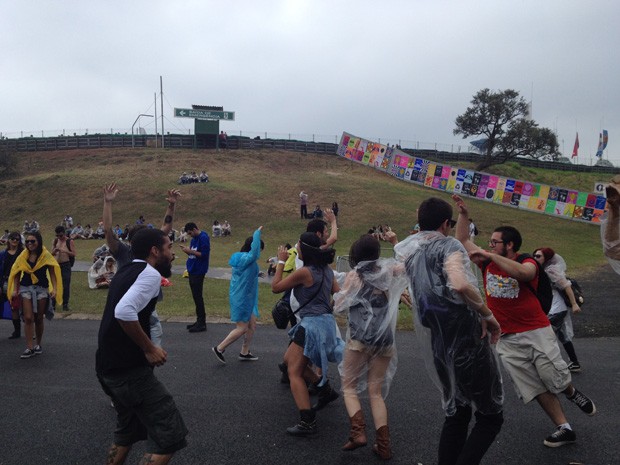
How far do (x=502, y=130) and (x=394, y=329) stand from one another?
5114 centimetres

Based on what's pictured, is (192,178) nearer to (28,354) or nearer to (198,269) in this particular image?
(198,269)

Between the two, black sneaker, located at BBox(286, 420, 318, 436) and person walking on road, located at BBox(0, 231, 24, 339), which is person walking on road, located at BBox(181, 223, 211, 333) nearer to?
person walking on road, located at BBox(0, 231, 24, 339)

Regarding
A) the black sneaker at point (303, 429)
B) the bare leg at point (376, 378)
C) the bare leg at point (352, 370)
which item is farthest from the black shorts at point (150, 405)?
the bare leg at point (376, 378)

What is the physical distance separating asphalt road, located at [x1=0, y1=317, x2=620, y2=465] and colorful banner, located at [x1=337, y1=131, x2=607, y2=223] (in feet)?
89.0

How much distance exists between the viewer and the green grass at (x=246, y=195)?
94.3 feet

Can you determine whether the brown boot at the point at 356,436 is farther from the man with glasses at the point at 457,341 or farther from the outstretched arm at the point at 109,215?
the outstretched arm at the point at 109,215

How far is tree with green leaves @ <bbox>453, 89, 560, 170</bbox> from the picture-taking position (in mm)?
49281

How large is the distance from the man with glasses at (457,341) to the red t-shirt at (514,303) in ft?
3.08

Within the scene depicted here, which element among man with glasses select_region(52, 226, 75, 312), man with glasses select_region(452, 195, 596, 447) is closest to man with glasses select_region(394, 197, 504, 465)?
man with glasses select_region(452, 195, 596, 447)

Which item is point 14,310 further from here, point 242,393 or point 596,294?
point 596,294

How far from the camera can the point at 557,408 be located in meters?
4.20

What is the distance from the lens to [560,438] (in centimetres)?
416

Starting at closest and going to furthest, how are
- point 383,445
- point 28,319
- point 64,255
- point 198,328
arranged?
point 383,445
point 28,319
point 198,328
point 64,255

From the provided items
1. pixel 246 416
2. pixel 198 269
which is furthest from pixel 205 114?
pixel 246 416
